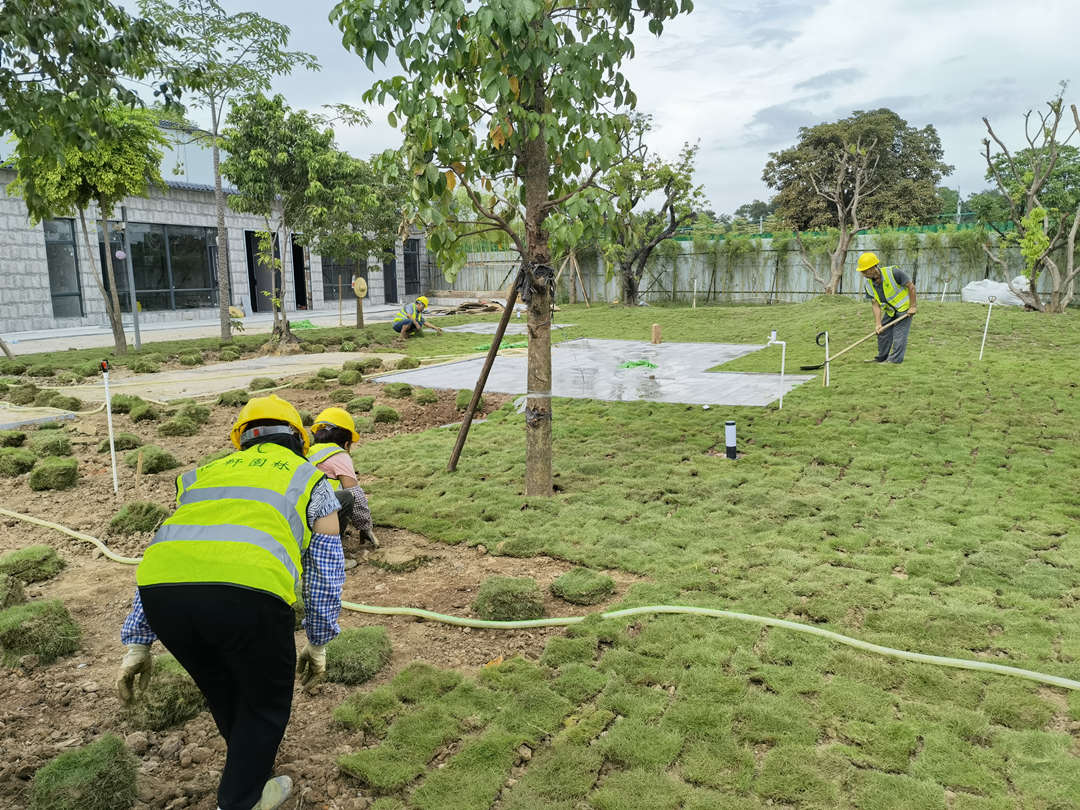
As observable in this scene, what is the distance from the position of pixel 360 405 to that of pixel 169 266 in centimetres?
1654

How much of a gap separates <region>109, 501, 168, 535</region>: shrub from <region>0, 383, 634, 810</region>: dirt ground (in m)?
0.10

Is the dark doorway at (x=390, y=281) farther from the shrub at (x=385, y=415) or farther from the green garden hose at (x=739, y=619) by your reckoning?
the green garden hose at (x=739, y=619)

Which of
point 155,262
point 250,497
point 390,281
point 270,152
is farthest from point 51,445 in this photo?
point 390,281

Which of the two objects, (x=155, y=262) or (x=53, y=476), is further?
(x=155, y=262)

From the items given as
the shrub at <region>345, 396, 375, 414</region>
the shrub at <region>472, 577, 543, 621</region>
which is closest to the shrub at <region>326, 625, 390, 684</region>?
the shrub at <region>472, 577, 543, 621</region>

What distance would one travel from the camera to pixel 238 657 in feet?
6.87

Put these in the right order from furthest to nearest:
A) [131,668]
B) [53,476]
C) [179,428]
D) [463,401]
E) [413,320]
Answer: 1. [413,320]
2. [463,401]
3. [179,428]
4. [53,476]
5. [131,668]

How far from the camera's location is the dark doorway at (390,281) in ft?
103

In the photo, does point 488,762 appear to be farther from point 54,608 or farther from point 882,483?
point 882,483

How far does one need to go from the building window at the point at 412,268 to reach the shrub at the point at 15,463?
27083 millimetres

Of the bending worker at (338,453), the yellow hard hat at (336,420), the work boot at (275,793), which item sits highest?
the yellow hard hat at (336,420)

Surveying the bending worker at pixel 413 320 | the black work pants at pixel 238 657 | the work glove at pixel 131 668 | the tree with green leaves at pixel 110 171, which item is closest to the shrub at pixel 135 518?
the work glove at pixel 131 668

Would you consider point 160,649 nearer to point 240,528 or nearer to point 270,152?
point 240,528

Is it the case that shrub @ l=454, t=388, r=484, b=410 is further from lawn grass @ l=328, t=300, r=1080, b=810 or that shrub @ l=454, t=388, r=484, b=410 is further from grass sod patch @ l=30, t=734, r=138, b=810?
grass sod patch @ l=30, t=734, r=138, b=810
